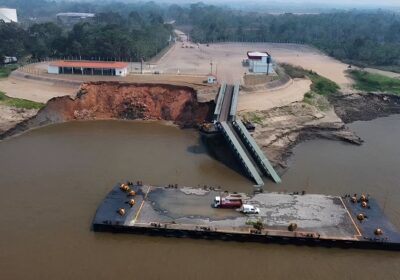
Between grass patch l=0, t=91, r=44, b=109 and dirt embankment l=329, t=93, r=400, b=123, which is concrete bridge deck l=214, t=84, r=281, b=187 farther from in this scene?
grass patch l=0, t=91, r=44, b=109

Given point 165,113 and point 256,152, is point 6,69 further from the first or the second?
point 256,152

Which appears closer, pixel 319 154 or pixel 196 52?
pixel 319 154

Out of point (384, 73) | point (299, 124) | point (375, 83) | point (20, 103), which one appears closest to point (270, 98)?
point (299, 124)

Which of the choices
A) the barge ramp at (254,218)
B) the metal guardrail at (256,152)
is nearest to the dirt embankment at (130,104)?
the metal guardrail at (256,152)

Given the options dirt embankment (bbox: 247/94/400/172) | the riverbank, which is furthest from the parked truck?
the riverbank

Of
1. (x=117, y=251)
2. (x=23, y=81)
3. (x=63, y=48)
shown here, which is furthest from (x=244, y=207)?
(x=63, y=48)

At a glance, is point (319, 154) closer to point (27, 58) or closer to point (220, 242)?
point (220, 242)

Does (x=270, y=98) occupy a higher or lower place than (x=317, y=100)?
higher

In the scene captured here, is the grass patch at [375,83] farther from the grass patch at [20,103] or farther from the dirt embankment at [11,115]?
the dirt embankment at [11,115]
